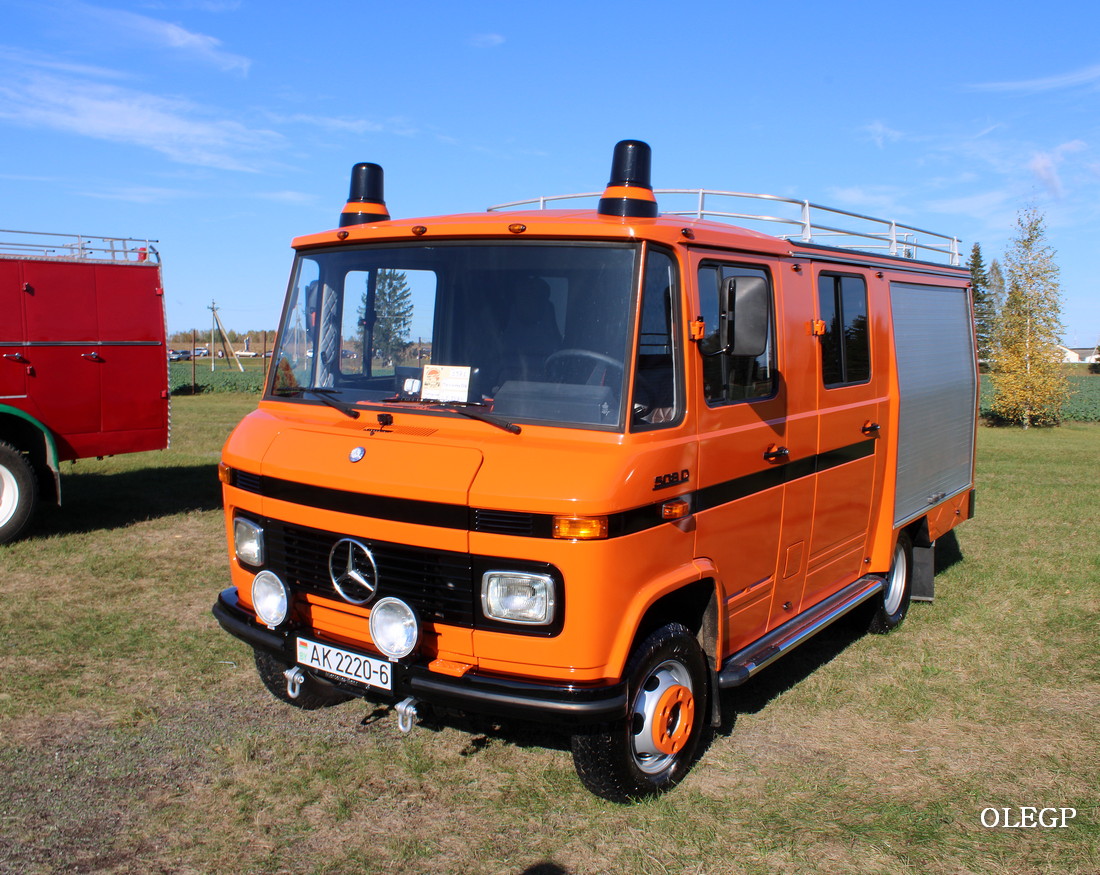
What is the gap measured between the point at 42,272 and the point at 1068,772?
904 cm

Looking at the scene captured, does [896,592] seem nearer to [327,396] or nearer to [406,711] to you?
[406,711]

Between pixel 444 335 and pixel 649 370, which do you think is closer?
pixel 649 370

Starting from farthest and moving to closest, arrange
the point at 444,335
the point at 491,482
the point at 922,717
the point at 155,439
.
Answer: the point at 155,439, the point at 922,717, the point at 444,335, the point at 491,482

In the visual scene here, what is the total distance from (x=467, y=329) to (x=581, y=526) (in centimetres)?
120

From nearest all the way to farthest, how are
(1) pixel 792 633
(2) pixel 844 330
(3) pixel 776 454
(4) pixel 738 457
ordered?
(4) pixel 738 457 < (3) pixel 776 454 < (1) pixel 792 633 < (2) pixel 844 330

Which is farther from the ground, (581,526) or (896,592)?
(581,526)

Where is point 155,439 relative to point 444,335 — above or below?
below

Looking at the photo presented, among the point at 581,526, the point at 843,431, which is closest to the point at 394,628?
the point at 581,526

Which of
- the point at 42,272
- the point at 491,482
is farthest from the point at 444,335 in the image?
the point at 42,272

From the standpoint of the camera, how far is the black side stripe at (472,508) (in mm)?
3447

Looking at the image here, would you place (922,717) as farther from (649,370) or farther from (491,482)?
(491,482)

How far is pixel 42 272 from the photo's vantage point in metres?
8.66

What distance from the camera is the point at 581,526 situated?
339 centimetres

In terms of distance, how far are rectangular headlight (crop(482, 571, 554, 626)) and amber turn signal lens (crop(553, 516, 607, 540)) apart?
0.20 metres
